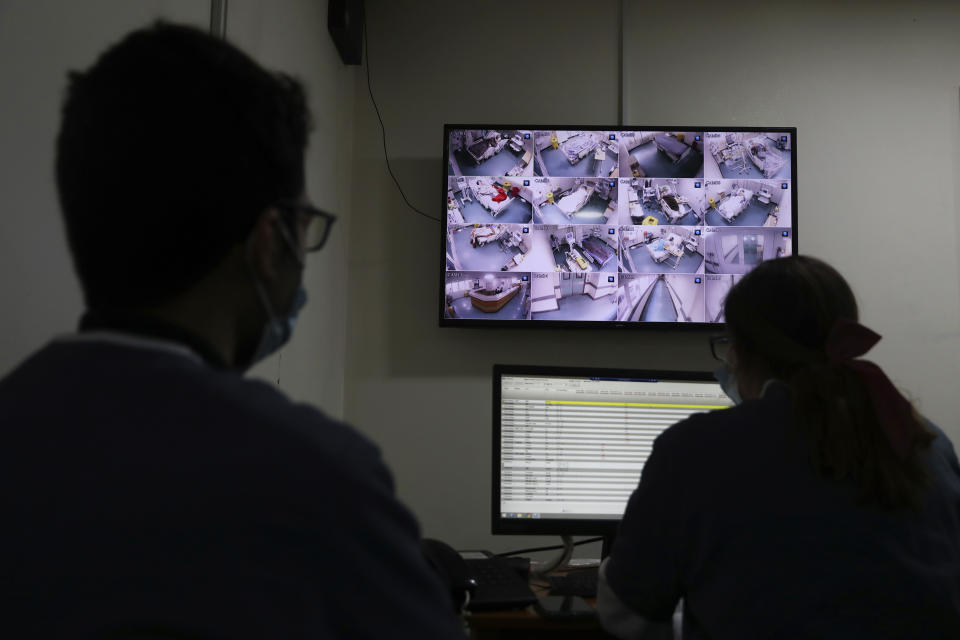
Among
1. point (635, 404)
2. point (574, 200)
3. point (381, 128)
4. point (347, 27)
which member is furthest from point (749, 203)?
point (347, 27)

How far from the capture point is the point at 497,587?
154 centimetres

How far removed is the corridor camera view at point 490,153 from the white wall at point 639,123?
5.8 inches

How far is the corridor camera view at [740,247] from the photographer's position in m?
2.44


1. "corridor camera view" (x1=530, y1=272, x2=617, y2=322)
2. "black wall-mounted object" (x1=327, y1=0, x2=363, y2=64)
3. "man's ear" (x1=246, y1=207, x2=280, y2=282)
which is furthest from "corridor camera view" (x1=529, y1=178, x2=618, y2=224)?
"man's ear" (x1=246, y1=207, x2=280, y2=282)

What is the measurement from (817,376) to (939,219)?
1.93m

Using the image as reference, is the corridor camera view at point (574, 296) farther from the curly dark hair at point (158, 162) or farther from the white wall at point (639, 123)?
the curly dark hair at point (158, 162)

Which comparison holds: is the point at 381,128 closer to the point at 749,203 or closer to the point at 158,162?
the point at 749,203

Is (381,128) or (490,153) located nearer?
(490,153)

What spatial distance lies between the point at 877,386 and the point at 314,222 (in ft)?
2.68

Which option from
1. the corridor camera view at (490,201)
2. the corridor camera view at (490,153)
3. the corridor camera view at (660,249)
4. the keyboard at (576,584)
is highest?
the corridor camera view at (490,153)

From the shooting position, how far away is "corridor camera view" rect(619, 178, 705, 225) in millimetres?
2455

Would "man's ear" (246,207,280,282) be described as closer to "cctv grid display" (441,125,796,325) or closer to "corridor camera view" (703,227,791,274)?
"cctv grid display" (441,125,796,325)

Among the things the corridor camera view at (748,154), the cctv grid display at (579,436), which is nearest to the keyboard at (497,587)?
A: the cctv grid display at (579,436)

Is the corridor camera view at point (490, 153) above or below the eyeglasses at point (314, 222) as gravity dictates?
above
